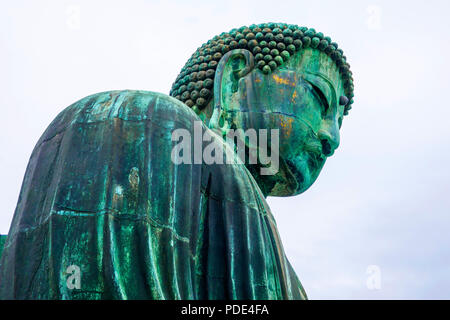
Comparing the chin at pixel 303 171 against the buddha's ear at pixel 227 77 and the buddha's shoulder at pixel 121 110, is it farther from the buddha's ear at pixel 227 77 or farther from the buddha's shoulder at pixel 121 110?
the buddha's shoulder at pixel 121 110

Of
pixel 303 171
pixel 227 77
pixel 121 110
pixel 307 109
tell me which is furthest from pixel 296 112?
pixel 121 110

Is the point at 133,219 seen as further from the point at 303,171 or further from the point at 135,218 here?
the point at 303,171

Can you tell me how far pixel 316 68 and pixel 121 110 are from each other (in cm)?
255

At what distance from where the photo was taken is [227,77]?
7051mm

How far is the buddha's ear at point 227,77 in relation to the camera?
6727 mm

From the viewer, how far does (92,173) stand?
191 inches

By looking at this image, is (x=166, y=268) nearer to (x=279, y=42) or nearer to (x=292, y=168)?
(x=292, y=168)

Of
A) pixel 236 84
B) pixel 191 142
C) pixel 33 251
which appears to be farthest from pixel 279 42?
pixel 33 251

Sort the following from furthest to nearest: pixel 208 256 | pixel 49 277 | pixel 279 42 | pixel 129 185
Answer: pixel 279 42 < pixel 208 256 < pixel 129 185 < pixel 49 277

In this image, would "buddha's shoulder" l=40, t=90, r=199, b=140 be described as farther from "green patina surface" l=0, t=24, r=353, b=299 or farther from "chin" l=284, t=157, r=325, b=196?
"chin" l=284, t=157, r=325, b=196

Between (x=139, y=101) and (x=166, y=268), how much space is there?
46.0 inches

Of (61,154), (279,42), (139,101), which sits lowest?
(61,154)

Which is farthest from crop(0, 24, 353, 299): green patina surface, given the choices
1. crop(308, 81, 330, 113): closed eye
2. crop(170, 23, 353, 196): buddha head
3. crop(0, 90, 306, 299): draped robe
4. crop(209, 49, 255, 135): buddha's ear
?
crop(308, 81, 330, 113): closed eye

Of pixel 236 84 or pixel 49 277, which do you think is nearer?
pixel 49 277
